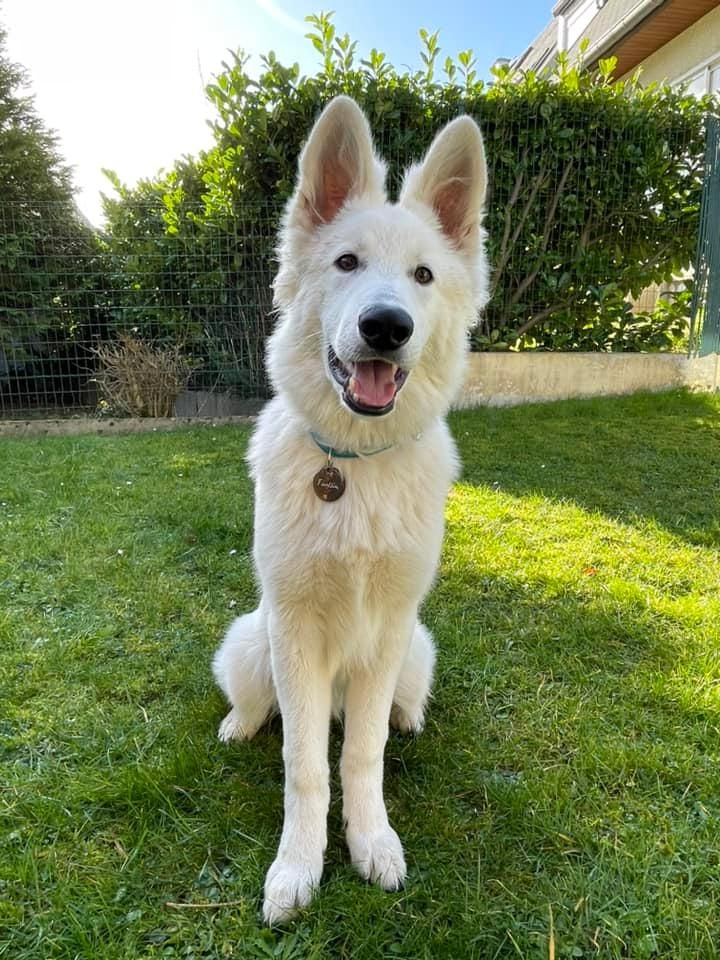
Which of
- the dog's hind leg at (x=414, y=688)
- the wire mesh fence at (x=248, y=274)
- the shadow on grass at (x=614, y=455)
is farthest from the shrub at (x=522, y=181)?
the dog's hind leg at (x=414, y=688)

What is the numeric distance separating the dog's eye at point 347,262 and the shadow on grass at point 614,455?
107 inches

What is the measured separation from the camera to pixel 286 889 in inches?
56.4

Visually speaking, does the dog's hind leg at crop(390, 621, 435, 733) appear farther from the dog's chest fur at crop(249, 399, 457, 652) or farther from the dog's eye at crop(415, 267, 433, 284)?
the dog's eye at crop(415, 267, 433, 284)

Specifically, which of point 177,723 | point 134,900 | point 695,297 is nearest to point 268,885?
point 134,900

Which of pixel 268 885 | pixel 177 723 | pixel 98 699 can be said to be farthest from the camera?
pixel 98 699

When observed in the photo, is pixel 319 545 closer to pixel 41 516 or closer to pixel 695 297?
pixel 41 516

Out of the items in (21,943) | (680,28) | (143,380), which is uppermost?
(680,28)

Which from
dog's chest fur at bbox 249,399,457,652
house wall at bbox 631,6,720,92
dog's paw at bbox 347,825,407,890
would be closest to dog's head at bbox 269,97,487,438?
dog's chest fur at bbox 249,399,457,652

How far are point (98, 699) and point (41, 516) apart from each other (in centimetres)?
213

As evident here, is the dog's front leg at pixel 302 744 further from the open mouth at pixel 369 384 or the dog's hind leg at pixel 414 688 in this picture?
the open mouth at pixel 369 384

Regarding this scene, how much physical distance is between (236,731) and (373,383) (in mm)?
1204

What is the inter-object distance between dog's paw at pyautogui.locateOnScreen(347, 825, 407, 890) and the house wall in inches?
475

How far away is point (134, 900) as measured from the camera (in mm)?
1427

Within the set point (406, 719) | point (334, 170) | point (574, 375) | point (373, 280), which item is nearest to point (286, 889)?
point (406, 719)
